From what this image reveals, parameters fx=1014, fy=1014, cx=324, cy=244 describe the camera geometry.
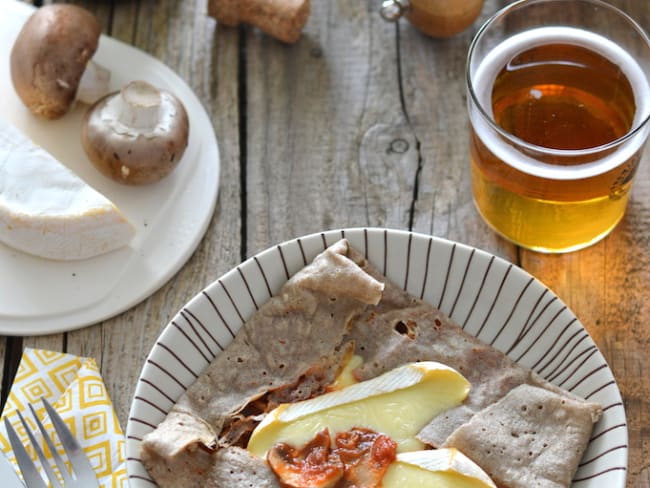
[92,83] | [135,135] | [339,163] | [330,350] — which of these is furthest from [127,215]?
[330,350]

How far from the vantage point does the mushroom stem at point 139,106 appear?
5.57 ft

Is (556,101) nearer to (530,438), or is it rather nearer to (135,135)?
(530,438)

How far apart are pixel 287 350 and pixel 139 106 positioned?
51cm

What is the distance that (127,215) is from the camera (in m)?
1.76

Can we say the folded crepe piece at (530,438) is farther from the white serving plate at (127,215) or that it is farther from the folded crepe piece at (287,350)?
the white serving plate at (127,215)

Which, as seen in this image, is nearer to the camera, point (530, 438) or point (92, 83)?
point (530, 438)

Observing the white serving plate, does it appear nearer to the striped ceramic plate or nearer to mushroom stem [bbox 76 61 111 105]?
mushroom stem [bbox 76 61 111 105]

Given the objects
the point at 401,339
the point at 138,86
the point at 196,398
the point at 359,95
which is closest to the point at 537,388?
the point at 401,339

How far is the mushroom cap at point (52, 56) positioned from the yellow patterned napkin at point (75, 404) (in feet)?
1.50

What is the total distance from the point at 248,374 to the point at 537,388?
16.3 inches

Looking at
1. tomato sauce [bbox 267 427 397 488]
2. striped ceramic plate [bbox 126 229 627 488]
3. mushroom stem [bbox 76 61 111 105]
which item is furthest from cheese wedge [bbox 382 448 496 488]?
mushroom stem [bbox 76 61 111 105]

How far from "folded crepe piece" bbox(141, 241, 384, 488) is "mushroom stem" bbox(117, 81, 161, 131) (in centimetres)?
42

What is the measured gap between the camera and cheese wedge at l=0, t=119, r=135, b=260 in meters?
1.65

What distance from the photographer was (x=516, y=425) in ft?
4.63
